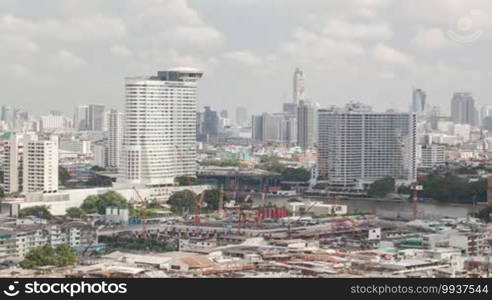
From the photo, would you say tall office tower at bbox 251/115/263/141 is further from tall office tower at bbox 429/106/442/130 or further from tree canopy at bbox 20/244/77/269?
tree canopy at bbox 20/244/77/269

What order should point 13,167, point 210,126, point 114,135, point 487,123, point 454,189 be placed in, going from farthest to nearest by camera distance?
1. point 210,126
2. point 487,123
3. point 114,135
4. point 454,189
5. point 13,167

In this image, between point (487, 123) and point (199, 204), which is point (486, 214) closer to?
point (199, 204)

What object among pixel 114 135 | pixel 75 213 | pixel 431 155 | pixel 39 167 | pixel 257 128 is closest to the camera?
pixel 75 213

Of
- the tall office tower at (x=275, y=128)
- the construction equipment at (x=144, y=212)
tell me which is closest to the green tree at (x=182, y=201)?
the construction equipment at (x=144, y=212)

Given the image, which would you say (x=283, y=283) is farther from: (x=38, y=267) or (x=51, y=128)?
(x=51, y=128)

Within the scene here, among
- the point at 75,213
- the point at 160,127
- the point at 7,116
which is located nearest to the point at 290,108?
the point at 7,116

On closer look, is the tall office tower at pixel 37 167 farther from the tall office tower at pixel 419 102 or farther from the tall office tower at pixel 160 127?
the tall office tower at pixel 419 102
